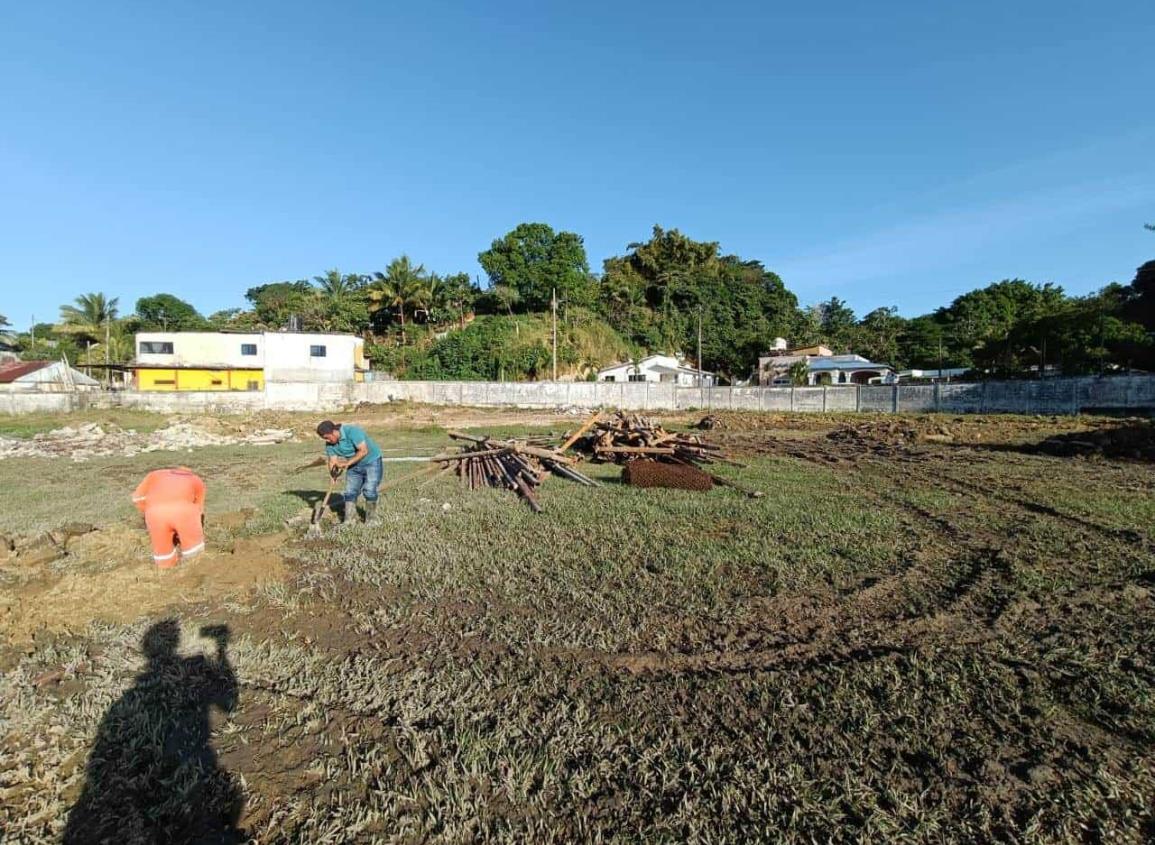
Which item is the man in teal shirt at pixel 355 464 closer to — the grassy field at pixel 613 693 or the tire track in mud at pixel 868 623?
the grassy field at pixel 613 693

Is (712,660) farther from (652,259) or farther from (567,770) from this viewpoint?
(652,259)

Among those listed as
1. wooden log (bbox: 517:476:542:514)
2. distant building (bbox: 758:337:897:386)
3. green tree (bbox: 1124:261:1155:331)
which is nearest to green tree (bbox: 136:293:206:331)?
distant building (bbox: 758:337:897:386)

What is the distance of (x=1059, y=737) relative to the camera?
2.80 metres

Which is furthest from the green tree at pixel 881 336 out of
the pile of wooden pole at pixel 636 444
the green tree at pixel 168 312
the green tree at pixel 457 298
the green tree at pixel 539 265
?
the green tree at pixel 168 312

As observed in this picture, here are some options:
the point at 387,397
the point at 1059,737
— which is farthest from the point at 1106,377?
the point at 387,397

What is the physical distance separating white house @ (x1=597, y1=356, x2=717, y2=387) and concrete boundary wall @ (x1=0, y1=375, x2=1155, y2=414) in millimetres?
9157

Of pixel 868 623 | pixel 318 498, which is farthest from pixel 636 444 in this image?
pixel 868 623

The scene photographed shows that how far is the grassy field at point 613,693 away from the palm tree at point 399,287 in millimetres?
40290

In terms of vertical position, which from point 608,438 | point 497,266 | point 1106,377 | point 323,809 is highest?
point 497,266

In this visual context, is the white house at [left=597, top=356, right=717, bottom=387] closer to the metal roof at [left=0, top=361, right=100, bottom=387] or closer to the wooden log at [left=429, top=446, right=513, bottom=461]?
the wooden log at [left=429, top=446, right=513, bottom=461]

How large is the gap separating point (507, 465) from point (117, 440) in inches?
646

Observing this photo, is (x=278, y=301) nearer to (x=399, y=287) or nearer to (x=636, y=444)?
(x=399, y=287)

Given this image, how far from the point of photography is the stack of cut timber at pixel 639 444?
40.3 ft

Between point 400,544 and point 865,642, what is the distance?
15.7 feet
